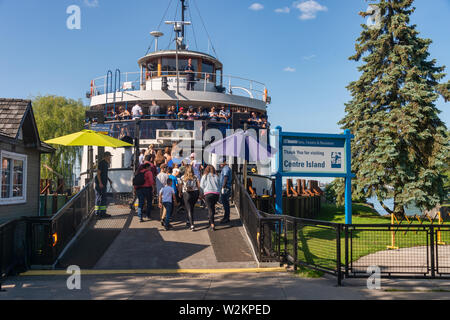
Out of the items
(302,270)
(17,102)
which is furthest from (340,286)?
(17,102)

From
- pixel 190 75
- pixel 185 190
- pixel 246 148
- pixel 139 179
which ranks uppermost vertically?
pixel 190 75

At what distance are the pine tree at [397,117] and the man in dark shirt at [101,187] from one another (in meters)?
11.9

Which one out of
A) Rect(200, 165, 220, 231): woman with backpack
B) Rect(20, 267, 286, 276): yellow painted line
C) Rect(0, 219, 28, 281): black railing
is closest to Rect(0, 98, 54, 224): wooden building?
Rect(0, 219, 28, 281): black railing

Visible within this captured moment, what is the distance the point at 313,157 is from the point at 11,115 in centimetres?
853

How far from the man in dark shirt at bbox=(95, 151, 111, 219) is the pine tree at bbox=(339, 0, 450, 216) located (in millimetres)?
11930

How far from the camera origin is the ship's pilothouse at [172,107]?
20.2 m

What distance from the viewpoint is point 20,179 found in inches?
446

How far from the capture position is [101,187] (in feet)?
39.9

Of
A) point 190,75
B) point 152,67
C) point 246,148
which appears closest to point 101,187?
point 246,148

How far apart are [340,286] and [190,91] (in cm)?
1795

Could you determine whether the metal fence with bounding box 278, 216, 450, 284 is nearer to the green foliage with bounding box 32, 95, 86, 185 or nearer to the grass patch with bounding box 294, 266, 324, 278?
the grass patch with bounding box 294, 266, 324, 278

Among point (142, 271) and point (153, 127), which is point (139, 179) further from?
point (153, 127)
